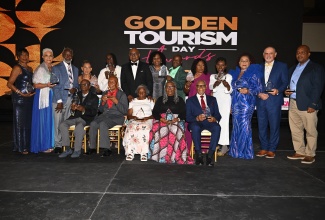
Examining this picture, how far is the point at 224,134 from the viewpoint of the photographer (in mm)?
5457

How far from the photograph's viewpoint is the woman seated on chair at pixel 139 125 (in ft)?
17.1

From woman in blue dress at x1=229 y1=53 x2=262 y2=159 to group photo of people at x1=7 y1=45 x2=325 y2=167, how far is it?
0.05ft

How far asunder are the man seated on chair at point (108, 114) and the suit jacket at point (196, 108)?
4.01ft

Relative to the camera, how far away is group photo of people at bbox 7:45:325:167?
5102 millimetres

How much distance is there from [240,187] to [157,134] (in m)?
1.74

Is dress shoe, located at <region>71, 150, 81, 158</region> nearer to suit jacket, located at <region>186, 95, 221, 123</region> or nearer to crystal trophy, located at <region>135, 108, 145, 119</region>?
crystal trophy, located at <region>135, 108, 145, 119</region>

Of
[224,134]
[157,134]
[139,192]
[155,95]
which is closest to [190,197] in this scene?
[139,192]

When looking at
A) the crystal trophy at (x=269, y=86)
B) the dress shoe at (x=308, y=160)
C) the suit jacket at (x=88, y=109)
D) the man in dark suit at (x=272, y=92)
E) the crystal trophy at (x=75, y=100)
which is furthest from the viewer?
the suit jacket at (x=88, y=109)

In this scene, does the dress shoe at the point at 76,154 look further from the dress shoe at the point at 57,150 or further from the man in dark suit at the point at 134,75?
the man in dark suit at the point at 134,75

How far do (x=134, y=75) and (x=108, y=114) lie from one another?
87 centimetres

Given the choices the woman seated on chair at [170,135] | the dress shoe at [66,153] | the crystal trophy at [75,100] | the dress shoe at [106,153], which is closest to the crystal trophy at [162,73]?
the woman seated on chair at [170,135]

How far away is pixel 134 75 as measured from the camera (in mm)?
5945

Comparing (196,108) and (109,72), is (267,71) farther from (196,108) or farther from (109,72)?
(109,72)

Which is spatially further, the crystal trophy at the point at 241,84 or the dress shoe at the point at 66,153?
the dress shoe at the point at 66,153
